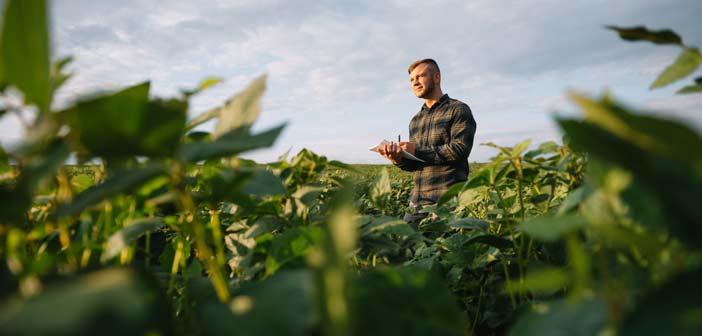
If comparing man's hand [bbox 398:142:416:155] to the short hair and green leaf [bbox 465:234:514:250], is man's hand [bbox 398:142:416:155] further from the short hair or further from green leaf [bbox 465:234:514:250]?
green leaf [bbox 465:234:514:250]

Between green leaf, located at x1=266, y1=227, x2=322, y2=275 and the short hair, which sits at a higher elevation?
green leaf, located at x1=266, y1=227, x2=322, y2=275

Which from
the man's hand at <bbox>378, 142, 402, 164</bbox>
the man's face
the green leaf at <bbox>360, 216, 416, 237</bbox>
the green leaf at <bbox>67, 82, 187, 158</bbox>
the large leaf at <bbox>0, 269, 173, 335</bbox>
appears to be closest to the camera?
the large leaf at <bbox>0, 269, 173, 335</bbox>

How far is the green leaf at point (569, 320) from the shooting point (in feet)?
0.93

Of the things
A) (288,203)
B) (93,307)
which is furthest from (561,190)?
(93,307)

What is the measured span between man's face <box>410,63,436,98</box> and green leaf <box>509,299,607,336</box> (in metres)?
3.86

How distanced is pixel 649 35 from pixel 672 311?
1.00 feet

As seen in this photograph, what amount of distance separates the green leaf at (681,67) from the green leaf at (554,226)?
0.27 metres

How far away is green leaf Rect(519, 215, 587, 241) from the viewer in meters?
0.25

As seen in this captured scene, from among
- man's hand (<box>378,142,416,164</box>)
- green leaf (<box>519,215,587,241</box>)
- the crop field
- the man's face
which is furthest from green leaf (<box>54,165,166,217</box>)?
the man's face

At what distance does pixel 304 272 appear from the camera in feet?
0.97

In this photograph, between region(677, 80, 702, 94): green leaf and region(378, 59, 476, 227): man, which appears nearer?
region(677, 80, 702, 94): green leaf

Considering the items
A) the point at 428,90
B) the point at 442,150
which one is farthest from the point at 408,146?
the point at 428,90

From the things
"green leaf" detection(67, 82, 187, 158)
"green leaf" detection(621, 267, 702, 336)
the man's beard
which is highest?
"green leaf" detection(67, 82, 187, 158)

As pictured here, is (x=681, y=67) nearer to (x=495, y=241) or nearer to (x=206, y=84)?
(x=495, y=241)
